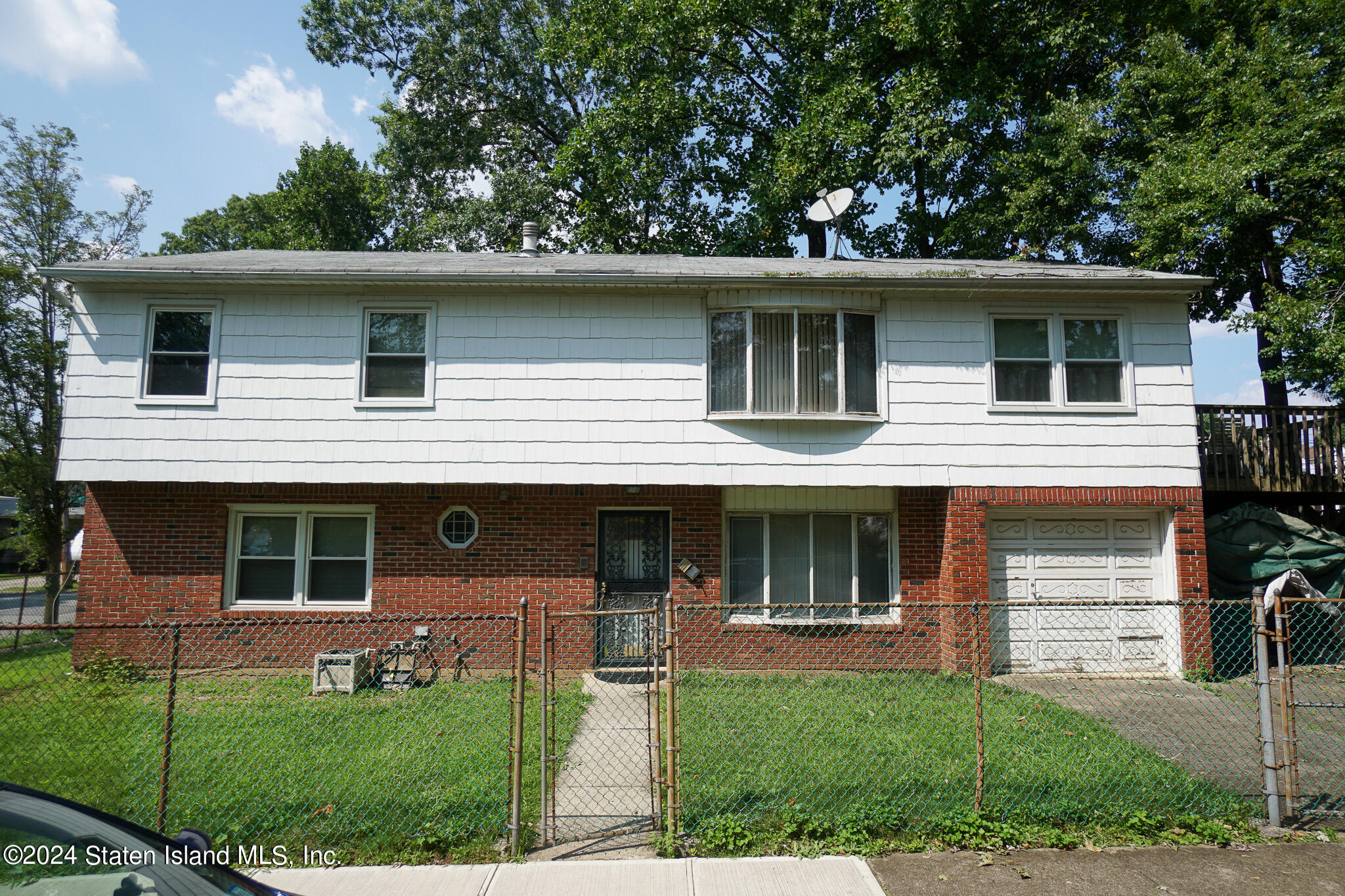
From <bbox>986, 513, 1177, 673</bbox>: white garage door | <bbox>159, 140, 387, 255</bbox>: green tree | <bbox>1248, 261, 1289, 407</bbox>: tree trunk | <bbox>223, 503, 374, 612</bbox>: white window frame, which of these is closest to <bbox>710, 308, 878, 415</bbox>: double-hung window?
<bbox>986, 513, 1177, 673</bbox>: white garage door

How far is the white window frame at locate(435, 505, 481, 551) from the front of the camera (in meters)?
9.89

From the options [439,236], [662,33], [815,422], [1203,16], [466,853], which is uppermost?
[662,33]

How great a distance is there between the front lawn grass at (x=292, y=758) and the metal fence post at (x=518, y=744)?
0.52 ft

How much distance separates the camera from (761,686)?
796 cm

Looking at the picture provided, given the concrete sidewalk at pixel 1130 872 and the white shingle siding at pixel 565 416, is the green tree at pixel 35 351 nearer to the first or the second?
the white shingle siding at pixel 565 416

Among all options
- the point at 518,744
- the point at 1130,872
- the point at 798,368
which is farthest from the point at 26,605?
the point at 1130,872

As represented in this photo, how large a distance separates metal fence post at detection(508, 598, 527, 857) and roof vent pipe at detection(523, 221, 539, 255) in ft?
31.8

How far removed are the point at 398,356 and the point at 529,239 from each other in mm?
4449

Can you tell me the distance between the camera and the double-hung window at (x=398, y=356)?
9641 mm

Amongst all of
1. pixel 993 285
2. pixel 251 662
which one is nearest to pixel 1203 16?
pixel 993 285

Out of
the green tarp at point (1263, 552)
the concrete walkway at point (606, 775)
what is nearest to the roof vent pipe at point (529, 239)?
the concrete walkway at point (606, 775)

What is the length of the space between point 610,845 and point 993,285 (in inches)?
327

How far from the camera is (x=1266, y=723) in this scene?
4715 mm

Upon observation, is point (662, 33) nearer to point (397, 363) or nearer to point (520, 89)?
point (520, 89)
